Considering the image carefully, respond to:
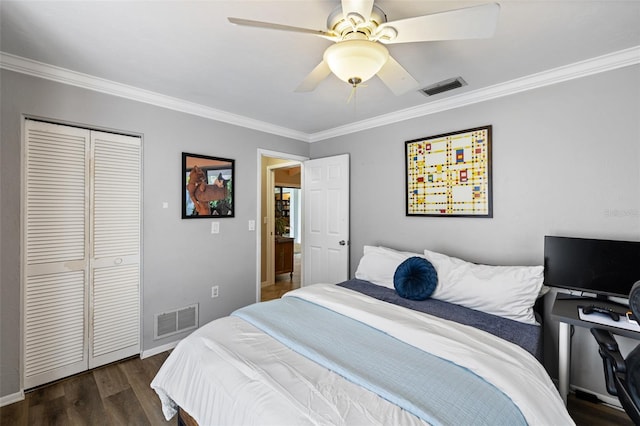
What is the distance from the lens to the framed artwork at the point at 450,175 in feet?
8.51

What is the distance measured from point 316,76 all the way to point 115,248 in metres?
2.27

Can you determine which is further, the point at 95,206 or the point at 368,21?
the point at 95,206

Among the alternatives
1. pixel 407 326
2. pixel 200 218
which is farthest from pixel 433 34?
pixel 200 218

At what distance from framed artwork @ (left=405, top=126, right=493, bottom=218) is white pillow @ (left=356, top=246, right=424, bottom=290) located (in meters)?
0.53

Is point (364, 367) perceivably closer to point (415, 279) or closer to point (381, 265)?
point (415, 279)

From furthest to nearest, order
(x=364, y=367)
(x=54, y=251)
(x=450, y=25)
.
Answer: (x=54, y=251) → (x=364, y=367) → (x=450, y=25)

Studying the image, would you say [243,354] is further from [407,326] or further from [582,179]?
[582,179]

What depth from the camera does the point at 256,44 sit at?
186 centimetres

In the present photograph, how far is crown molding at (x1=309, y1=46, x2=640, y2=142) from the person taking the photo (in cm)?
199

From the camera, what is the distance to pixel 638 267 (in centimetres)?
183

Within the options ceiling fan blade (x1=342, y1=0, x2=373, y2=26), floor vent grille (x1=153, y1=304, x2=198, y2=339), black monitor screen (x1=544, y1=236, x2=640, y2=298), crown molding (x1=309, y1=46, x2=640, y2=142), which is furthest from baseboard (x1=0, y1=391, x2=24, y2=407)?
black monitor screen (x1=544, y1=236, x2=640, y2=298)

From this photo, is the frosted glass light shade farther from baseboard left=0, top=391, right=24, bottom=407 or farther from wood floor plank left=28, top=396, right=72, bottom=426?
baseboard left=0, top=391, right=24, bottom=407

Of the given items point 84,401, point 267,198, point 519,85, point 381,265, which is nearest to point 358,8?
point 519,85

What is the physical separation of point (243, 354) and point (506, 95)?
283cm
